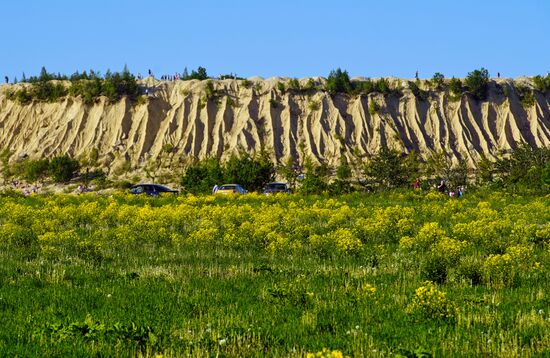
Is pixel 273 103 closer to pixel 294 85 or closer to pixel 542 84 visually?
pixel 294 85

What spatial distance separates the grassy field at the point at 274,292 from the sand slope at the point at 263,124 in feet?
177

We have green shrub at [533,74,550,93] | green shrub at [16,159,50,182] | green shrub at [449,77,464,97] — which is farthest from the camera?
green shrub at [533,74,550,93]

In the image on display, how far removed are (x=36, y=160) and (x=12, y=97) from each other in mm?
14898

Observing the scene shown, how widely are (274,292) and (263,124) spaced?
69.2 metres

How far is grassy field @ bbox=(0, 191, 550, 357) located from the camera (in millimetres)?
9094

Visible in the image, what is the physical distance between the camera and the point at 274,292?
39.4 ft

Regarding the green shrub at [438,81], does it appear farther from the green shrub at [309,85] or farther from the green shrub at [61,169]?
the green shrub at [61,169]

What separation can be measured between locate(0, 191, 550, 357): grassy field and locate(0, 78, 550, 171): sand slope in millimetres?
54052

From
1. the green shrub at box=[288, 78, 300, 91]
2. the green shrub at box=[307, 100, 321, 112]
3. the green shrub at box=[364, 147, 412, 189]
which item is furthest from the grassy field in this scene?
the green shrub at box=[288, 78, 300, 91]

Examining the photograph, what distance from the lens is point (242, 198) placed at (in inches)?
1565

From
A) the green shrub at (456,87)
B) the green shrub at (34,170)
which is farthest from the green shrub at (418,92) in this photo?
the green shrub at (34,170)

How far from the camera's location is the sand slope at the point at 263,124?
77.2 meters

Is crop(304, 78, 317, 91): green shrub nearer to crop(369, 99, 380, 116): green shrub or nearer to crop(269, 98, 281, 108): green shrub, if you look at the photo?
crop(269, 98, 281, 108): green shrub

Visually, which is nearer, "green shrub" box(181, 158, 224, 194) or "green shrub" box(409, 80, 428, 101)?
"green shrub" box(181, 158, 224, 194)
